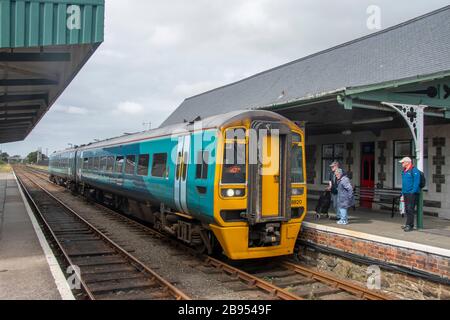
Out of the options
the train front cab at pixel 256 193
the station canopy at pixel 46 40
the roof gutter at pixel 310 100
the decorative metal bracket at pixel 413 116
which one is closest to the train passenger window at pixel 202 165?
the train front cab at pixel 256 193

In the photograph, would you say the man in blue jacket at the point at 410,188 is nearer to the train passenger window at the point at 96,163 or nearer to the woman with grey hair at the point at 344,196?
the woman with grey hair at the point at 344,196

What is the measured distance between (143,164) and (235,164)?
4.10 meters

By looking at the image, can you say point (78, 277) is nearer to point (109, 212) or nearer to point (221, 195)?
point (221, 195)

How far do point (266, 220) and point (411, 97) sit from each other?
4.33 meters

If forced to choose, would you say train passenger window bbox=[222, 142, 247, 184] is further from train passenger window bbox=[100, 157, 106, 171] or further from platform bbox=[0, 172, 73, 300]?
train passenger window bbox=[100, 157, 106, 171]

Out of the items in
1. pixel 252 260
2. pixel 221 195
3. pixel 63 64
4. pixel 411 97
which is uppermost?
pixel 63 64

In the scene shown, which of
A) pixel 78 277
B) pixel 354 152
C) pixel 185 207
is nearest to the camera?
pixel 78 277

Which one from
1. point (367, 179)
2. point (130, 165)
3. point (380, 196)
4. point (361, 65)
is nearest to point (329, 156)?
point (367, 179)

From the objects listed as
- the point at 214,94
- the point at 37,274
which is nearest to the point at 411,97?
the point at 37,274

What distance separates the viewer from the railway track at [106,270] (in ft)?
20.8

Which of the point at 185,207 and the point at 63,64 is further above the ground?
the point at 63,64

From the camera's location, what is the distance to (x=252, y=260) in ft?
27.9

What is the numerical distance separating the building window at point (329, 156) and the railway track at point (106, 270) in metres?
8.13

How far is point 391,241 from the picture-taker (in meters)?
7.02
